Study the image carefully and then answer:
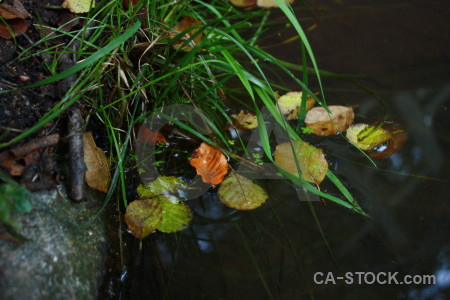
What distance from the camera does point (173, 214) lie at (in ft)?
4.38

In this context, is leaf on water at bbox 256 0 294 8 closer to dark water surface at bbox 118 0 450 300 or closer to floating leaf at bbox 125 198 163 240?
dark water surface at bbox 118 0 450 300

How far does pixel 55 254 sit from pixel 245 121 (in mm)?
851

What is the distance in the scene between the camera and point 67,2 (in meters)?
1.49

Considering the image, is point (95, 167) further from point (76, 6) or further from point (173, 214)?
point (76, 6)

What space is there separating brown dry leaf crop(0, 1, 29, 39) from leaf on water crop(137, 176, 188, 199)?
2.12 feet

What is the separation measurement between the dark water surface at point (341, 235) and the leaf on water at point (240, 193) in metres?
0.03

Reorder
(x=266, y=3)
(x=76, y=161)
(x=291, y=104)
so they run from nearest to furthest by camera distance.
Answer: (x=76, y=161) < (x=291, y=104) < (x=266, y=3)

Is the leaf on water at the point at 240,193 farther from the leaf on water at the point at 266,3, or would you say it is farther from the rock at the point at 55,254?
the leaf on water at the point at 266,3

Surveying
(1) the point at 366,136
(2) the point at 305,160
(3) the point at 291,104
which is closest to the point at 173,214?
(2) the point at 305,160

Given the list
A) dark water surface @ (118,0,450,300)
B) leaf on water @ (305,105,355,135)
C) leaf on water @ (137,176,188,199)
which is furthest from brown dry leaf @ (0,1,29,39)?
leaf on water @ (305,105,355,135)

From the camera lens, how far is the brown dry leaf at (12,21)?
1.36m

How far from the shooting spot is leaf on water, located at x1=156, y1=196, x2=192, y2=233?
4.28ft

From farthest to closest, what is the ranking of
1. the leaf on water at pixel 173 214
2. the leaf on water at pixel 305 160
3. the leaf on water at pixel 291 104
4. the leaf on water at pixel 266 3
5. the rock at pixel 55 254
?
the leaf on water at pixel 266 3 < the leaf on water at pixel 291 104 < the leaf on water at pixel 305 160 < the leaf on water at pixel 173 214 < the rock at pixel 55 254

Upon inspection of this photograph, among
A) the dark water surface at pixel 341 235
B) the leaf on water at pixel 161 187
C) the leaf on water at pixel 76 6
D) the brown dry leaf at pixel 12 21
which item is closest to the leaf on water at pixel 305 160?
the dark water surface at pixel 341 235
